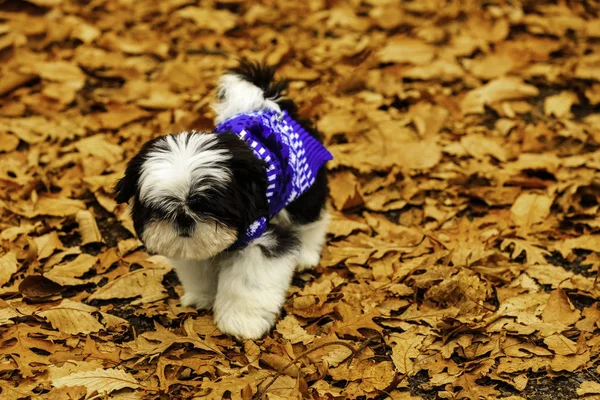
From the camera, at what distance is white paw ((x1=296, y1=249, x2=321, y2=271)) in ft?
15.8

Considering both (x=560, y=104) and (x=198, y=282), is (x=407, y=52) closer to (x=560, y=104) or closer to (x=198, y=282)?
(x=560, y=104)

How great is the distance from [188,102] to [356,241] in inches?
103

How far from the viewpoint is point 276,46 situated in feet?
26.1

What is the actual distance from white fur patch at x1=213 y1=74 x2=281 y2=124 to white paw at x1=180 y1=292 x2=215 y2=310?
1.11 meters

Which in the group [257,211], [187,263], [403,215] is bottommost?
[403,215]

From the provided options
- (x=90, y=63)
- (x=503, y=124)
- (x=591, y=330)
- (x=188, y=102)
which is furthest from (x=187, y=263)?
(x=90, y=63)

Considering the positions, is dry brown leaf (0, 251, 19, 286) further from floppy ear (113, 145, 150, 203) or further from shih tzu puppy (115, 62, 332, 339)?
floppy ear (113, 145, 150, 203)

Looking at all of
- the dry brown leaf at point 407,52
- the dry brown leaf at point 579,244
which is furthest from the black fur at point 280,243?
the dry brown leaf at point 407,52

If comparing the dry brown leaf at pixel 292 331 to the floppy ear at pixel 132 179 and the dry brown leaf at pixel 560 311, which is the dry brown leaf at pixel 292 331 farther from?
the dry brown leaf at pixel 560 311

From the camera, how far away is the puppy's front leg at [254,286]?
4125 millimetres

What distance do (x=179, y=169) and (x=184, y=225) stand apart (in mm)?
276

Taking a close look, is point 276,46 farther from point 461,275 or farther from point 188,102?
point 461,275

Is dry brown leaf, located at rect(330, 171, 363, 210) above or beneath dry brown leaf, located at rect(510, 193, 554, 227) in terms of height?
beneath

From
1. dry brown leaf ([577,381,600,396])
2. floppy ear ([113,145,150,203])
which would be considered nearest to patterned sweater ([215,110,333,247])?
floppy ear ([113,145,150,203])
